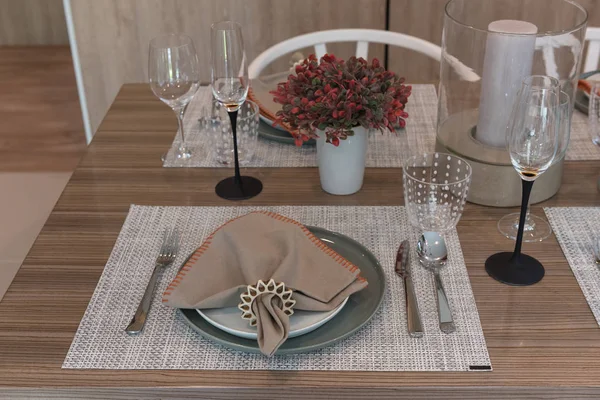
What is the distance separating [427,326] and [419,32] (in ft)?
6.39

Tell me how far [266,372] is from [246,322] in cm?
7

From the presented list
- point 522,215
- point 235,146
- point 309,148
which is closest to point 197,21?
point 309,148

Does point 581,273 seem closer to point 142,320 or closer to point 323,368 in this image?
point 323,368

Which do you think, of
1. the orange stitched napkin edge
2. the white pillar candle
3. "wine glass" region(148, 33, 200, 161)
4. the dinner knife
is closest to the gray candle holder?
the white pillar candle

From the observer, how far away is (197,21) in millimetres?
2678

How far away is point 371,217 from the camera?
117 cm

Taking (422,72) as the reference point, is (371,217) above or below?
above

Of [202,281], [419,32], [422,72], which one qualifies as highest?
[202,281]

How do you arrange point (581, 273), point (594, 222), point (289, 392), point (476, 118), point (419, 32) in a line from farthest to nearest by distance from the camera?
1. point (419, 32)
2. point (476, 118)
3. point (594, 222)
4. point (581, 273)
5. point (289, 392)

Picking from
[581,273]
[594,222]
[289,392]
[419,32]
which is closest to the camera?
[289,392]

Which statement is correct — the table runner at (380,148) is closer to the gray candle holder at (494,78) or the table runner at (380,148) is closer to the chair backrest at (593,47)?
the gray candle holder at (494,78)

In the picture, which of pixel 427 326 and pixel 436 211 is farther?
pixel 436 211

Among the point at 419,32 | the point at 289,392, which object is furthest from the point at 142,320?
the point at 419,32

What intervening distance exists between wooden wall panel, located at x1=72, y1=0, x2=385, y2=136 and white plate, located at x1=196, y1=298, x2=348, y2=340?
1889 mm
